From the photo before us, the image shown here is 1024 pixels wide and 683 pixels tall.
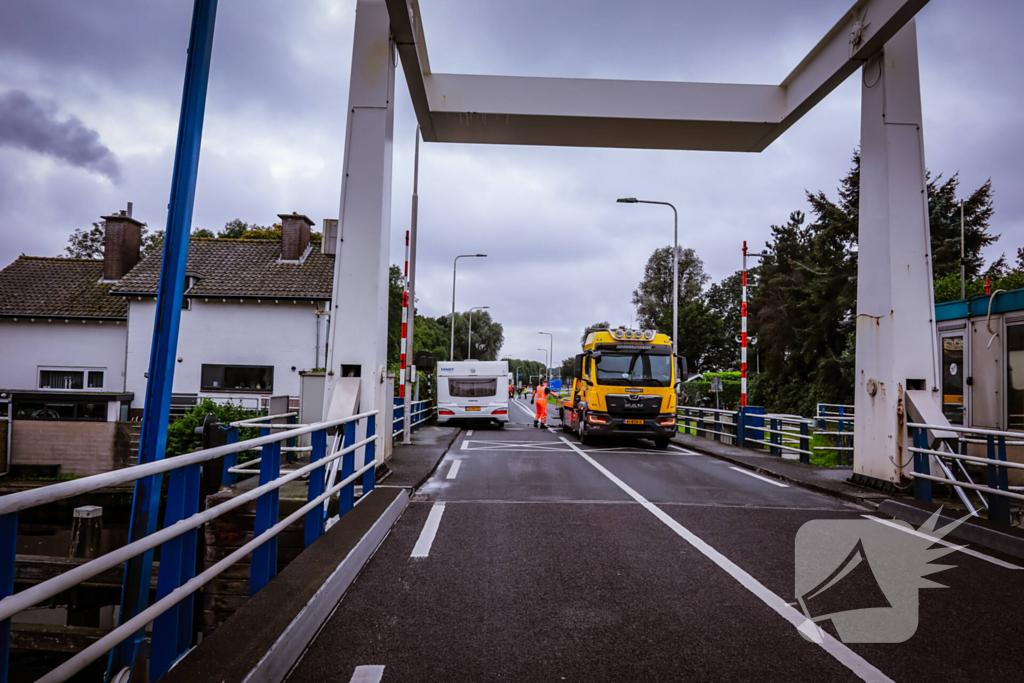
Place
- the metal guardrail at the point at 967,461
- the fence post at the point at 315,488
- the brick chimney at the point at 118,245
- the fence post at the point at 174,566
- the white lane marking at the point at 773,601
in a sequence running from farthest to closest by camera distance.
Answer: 1. the brick chimney at the point at 118,245
2. the metal guardrail at the point at 967,461
3. the fence post at the point at 315,488
4. the white lane marking at the point at 773,601
5. the fence post at the point at 174,566

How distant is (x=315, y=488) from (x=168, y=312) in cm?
241

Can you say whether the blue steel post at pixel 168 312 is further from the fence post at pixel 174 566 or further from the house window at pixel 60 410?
the house window at pixel 60 410

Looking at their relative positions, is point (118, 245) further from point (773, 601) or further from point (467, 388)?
point (773, 601)

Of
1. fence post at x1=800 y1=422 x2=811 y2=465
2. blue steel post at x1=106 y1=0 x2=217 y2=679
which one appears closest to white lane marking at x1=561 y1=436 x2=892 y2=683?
blue steel post at x1=106 y1=0 x2=217 y2=679

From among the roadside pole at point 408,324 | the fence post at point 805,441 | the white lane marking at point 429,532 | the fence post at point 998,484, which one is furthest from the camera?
the roadside pole at point 408,324

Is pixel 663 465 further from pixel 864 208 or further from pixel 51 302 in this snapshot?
pixel 51 302

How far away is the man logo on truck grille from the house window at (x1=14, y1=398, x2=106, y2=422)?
2504 cm

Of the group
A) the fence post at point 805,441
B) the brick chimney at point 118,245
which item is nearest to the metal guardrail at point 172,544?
the fence post at point 805,441

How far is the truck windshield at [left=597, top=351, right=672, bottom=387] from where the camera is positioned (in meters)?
18.1

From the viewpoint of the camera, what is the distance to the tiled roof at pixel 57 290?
93.1 feet

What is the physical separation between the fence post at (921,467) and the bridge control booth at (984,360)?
2313mm

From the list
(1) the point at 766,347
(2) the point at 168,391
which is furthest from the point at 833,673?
(1) the point at 766,347

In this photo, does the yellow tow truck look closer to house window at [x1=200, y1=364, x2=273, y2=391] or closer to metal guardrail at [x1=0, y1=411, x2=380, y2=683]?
metal guardrail at [x1=0, y1=411, x2=380, y2=683]

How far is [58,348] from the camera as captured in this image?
28.3 metres
